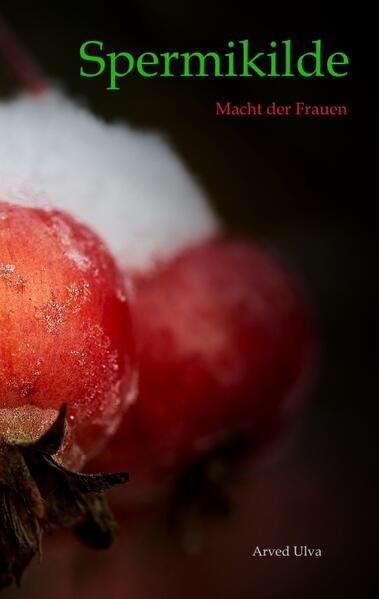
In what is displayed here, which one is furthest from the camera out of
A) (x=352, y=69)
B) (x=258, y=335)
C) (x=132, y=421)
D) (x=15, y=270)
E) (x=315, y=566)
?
(x=315, y=566)

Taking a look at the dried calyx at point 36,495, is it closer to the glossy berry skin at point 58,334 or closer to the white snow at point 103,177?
the glossy berry skin at point 58,334

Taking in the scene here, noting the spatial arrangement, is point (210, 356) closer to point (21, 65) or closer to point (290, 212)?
point (21, 65)

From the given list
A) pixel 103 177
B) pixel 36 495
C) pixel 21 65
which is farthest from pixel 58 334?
pixel 21 65

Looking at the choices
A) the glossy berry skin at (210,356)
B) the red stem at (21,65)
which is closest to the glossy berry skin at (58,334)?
the glossy berry skin at (210,356)

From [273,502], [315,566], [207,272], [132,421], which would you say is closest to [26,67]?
[207,272]

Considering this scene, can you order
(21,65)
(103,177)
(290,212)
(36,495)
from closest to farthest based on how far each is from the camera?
(36,495) < (103,177) < (21,65) < (290,212)

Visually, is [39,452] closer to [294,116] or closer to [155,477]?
[155,477]

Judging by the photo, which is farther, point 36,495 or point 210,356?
point 210,356
